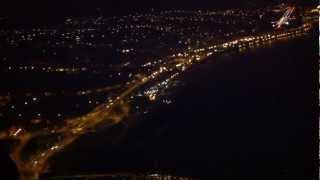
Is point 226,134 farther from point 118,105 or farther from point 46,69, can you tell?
point 46,69

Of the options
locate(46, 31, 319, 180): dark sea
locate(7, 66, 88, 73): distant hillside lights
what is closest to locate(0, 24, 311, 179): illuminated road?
locate(46, 31, 319, 180): dark sea

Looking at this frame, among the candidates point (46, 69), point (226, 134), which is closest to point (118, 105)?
point (226, 134)

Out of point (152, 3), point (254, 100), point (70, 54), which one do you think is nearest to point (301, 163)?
point (254, 100)

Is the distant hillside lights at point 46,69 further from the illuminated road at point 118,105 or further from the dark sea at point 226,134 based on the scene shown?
the dark sea at point 226,134

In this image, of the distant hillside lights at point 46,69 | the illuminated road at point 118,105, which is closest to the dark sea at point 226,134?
the illuminated road at point 118,105

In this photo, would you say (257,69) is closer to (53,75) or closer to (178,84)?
(178,84)

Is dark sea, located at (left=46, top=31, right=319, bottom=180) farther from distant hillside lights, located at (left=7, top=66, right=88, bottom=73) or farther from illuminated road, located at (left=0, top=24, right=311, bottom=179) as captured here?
distant hillside lights, located at (left=7, top=66, right=88, bottom=73)

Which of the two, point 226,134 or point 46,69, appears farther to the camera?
point 46,69
